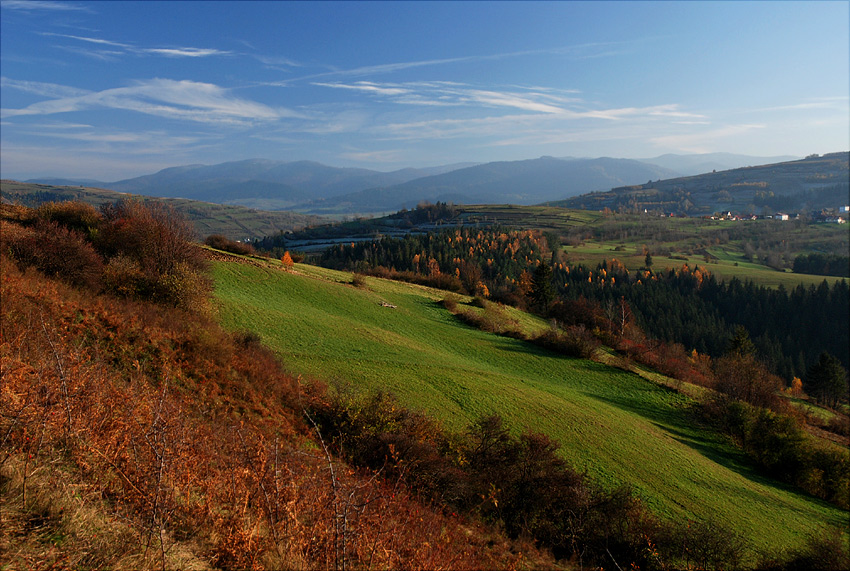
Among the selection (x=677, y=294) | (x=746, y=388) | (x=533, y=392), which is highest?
(x=533, y=392)

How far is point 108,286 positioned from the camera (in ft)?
62.6

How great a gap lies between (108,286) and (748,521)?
91.1 feet

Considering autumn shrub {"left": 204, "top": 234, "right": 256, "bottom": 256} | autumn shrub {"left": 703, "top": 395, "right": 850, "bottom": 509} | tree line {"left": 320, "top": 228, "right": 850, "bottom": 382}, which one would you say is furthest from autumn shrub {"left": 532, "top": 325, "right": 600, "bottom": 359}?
tree line {"left": 320, "top": 228, "right": 850, "bottom": 382}

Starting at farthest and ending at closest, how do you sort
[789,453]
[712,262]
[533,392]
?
[712,262] < [533,392] < [789,453]

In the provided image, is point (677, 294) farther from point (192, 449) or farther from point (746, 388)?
point (192, 449)

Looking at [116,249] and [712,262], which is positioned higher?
[116,249]

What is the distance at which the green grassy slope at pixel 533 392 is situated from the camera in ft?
53.7

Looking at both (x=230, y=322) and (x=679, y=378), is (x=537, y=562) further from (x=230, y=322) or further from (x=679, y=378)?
(x=679, y=378)

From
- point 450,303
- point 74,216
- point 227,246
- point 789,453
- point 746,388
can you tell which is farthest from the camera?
point 227,246

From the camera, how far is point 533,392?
23.0 meters

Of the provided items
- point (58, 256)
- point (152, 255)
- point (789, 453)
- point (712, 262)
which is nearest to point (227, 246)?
point (152, 255)

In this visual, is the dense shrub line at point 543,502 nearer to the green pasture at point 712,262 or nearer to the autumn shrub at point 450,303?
the autumn shrub at point 450,303

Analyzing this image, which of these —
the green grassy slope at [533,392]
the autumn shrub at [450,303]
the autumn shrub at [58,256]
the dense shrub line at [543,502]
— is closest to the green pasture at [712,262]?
the autumn shrub at [450,303]

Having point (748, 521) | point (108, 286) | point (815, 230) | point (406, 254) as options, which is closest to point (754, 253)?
point (815, 230)
